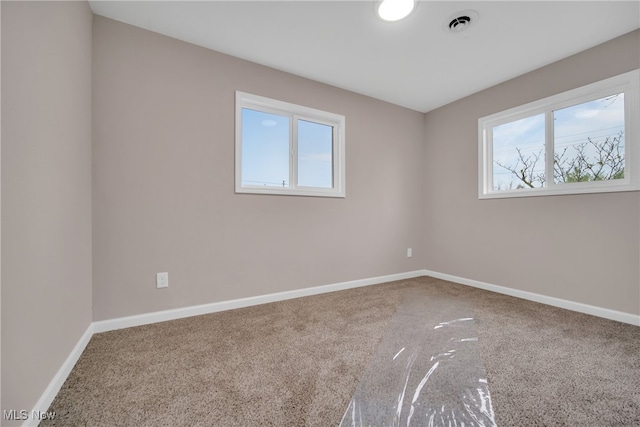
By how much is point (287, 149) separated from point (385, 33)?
138 centimetres

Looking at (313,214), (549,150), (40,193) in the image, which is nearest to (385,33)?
(313,214)

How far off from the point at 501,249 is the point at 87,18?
4.25 metres

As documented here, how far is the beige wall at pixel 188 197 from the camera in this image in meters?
1.98

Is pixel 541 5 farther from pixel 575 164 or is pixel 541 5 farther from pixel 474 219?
pixel 474 219

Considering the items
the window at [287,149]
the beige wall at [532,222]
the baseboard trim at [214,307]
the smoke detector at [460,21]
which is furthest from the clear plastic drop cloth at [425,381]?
the smoke detector at [460,21]

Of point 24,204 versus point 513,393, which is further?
point 513,393

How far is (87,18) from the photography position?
5.99ft

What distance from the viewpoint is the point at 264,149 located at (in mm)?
2730

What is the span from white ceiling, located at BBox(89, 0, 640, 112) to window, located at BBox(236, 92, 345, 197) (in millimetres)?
425

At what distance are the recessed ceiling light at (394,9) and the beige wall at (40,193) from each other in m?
1.91

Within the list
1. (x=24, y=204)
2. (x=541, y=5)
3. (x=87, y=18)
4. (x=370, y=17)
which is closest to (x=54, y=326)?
(x=24, y=204)

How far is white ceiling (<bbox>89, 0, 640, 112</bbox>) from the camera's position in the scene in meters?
1.88

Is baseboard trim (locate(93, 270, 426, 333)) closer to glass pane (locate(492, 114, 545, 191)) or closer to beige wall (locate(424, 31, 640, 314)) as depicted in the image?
beige wall (locate(424, 31, 640, 314))

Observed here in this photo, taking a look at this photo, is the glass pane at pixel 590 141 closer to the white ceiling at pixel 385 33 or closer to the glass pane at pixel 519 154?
the glass pane at pixel 519 154
